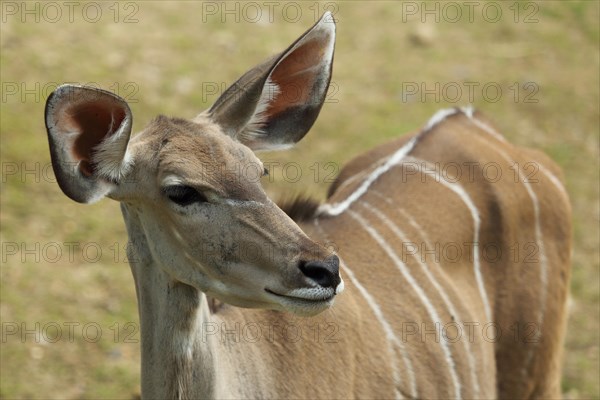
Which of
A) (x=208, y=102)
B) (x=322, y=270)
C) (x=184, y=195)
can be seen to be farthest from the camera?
(x=208, y=102)

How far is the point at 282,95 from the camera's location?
9.53ft

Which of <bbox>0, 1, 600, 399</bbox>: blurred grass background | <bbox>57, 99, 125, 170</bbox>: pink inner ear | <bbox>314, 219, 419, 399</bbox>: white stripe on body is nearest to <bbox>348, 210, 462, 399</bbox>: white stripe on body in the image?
<bbox>314, 219, 419, 399</bbox>: white stripe on body

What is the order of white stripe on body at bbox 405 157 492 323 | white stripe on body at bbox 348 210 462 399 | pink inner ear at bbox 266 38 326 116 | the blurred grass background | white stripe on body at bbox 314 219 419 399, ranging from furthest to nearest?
the blurred grass background
white stripe on body at bbox 405 157 492 323
white stripe on body at bbox 348 210 462 399
white stripe on body at bbox 314 219 419 399
pink inner ear at bbox 266 38 326 116

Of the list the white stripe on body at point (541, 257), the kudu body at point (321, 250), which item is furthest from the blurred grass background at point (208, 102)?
the kudu body at point (321, 250)

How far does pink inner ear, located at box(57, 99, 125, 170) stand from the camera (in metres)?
2.45

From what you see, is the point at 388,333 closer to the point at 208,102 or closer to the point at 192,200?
the point at 192,200

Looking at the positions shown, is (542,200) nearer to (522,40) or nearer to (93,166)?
(93,166)

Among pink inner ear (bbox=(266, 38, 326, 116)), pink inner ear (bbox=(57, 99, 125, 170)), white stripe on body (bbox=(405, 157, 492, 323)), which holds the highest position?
pink inner ear (bbox=(266, 38, 326, 116))

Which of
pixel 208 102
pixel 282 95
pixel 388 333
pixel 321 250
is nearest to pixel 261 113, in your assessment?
pixel 282 95

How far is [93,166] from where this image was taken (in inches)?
99.1

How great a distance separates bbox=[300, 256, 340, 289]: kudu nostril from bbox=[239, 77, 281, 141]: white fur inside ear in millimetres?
602

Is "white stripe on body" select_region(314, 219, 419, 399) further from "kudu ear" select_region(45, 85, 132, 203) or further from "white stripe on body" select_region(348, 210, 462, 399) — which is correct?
"kudu ear" select_region(45, 85, 132, 203)

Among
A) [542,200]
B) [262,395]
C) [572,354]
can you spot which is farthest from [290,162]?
[262,395]

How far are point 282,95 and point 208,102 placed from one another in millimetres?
3249
